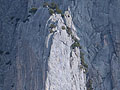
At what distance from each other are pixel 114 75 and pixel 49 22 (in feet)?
36.8

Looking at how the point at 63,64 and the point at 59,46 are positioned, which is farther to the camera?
the point at 59,46

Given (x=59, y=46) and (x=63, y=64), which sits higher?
(x=59, y=46)

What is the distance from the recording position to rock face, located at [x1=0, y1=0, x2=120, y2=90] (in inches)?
2724

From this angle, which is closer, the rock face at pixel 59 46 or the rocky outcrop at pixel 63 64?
the rocky outcrop at pixel 63 64

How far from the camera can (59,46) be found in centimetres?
7000

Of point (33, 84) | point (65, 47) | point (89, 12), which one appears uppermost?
point (89, 12)

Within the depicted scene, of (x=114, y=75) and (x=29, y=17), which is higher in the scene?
(x=29, y=17)

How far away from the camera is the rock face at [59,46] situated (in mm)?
69188

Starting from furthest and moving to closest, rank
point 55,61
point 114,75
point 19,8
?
1. point 19,8
2. point 114,75
3. point 55,61

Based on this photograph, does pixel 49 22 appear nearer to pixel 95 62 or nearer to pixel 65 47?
pixel 65 47

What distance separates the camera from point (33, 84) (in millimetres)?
69062

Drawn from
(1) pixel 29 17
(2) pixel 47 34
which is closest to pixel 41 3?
(1) pixel 29 17

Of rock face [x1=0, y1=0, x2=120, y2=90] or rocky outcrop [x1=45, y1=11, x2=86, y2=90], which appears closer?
rocky outcrop [x1=45, y1=11, x2=86, y2=90]

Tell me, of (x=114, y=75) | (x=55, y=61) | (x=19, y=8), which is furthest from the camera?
(x=19, y=8)
